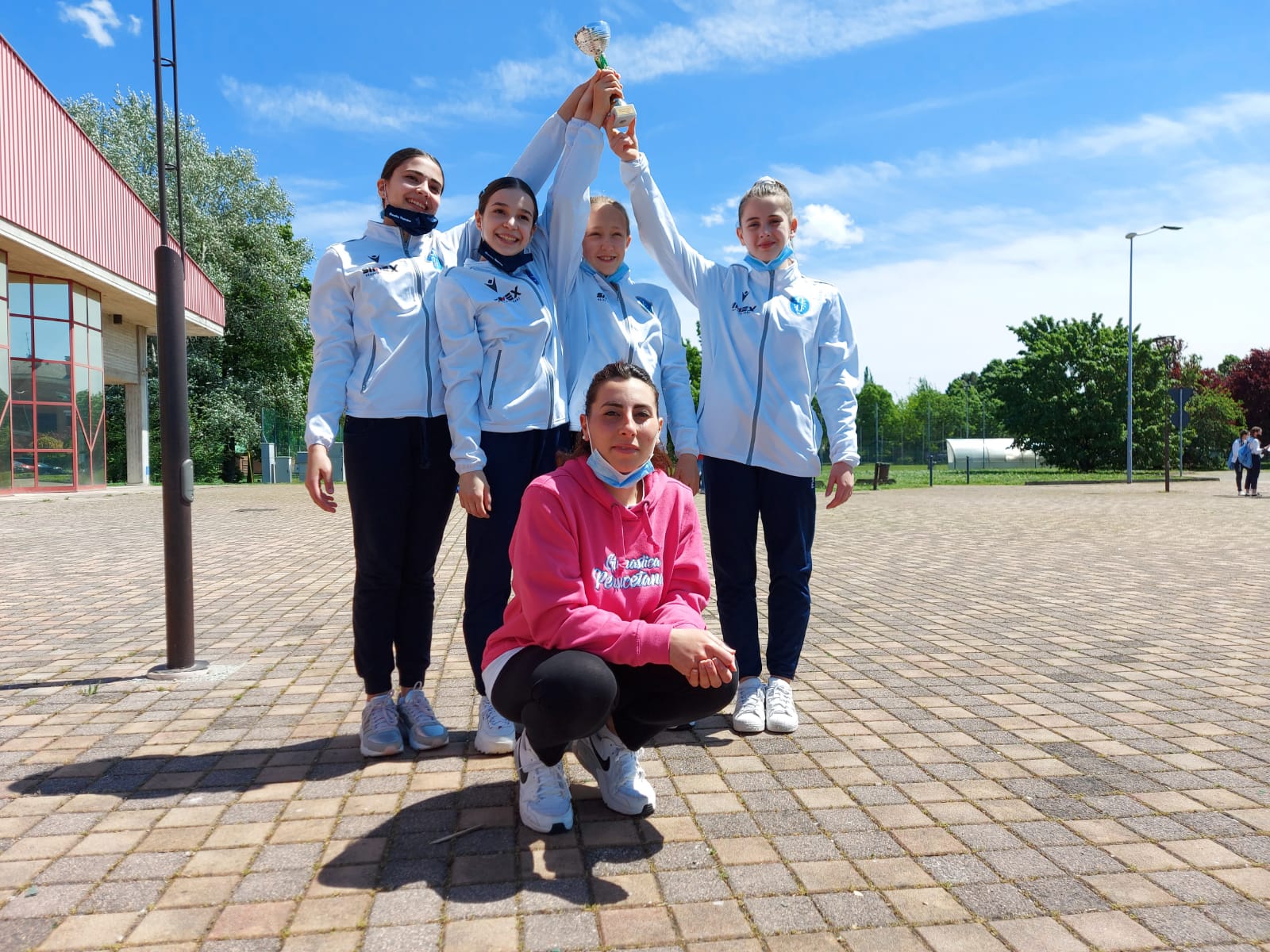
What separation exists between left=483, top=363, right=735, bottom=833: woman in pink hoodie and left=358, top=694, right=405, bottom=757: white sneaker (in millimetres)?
726

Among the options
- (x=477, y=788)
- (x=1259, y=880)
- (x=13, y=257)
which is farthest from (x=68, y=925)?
(x=13, y=257)

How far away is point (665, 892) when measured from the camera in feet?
7.72

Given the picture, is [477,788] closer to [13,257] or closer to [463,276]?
[463,276]

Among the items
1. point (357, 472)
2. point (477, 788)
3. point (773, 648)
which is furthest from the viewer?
point (773, 648)

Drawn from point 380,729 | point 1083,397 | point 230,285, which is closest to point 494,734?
point 380,729

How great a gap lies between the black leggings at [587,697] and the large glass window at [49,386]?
2017 cm

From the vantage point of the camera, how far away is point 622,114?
334 centimetres

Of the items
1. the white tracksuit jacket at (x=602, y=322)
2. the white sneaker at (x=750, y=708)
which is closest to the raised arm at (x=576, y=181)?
the white tracksuit jacket at (x=602, y=322)

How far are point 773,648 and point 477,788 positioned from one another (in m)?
1.40

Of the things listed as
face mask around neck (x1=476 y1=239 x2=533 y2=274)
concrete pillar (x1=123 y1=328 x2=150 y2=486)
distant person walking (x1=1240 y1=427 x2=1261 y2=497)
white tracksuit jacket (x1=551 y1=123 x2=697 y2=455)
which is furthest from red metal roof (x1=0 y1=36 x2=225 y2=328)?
distant person walking (x1=1240 y1=427 x2=1261 y2=497)

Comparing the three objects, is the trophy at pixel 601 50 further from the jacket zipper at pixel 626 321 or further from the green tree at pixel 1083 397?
the green tree at pixel 1083 397

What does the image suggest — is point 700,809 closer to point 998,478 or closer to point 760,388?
point 760,388

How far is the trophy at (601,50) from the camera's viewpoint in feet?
10.7

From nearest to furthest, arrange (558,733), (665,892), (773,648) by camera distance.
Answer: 1. (665,892)
2. (558,733)
3. (773,648)
